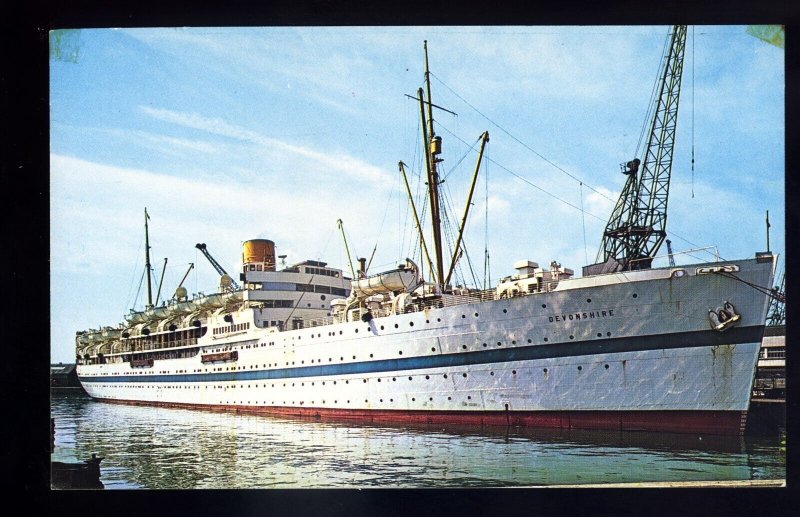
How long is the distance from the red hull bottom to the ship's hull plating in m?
0.03

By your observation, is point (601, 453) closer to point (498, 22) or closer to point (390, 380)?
point (390, 380)

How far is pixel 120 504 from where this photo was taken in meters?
6.88

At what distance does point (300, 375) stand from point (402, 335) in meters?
5.18

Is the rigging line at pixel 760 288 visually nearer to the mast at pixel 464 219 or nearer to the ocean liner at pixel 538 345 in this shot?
the ocean liner at pixel 538 345

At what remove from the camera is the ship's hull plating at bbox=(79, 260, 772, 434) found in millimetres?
14945

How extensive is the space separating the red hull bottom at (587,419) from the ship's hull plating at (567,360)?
27 mm

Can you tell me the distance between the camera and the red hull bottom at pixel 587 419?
48.3 feet

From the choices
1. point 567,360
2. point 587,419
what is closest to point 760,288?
point 567,360

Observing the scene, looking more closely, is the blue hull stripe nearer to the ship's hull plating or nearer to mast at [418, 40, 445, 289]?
the ship's hull plating

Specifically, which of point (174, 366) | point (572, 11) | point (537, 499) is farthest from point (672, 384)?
point (174, 366)

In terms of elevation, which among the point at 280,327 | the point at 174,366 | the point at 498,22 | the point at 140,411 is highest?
the point at 498,22

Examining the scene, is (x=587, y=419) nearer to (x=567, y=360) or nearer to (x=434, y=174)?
(x=567, y=360)

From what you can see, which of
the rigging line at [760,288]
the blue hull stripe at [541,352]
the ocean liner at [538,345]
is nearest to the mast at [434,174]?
the ocean liner at [538,345]
